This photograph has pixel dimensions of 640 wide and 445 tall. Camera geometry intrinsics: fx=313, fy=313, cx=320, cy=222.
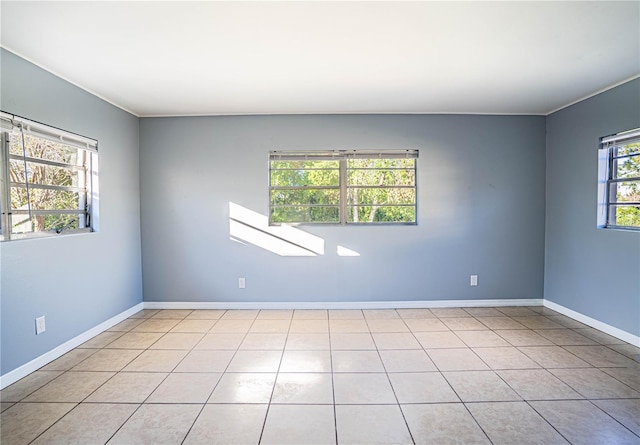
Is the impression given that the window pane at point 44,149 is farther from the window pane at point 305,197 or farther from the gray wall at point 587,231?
the gray wall at point 587,231

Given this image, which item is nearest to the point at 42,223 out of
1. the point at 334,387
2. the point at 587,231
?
the point at 334,387

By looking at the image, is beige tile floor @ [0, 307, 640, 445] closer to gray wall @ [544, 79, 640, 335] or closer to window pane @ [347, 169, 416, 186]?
gray wall @ [544, 79, 640, 335]

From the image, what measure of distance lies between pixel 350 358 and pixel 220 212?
2278 millimetres

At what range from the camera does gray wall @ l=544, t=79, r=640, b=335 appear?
2.85 metres

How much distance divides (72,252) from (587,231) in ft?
16.5

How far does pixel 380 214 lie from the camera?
388cm

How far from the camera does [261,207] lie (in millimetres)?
3777

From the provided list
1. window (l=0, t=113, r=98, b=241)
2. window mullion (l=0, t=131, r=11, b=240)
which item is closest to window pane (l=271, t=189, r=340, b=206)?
window (l=0, t=113, r=98, b=241)

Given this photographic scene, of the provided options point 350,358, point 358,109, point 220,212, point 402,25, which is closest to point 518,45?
point 402,25

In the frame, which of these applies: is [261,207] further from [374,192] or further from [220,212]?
[374,192]

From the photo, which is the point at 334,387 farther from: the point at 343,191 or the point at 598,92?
the point at 598,92

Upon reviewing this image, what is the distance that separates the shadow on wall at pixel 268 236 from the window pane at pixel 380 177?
86 cm

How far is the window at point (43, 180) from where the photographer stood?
88.9 inches

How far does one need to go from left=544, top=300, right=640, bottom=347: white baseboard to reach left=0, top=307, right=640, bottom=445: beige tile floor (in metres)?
0.10
